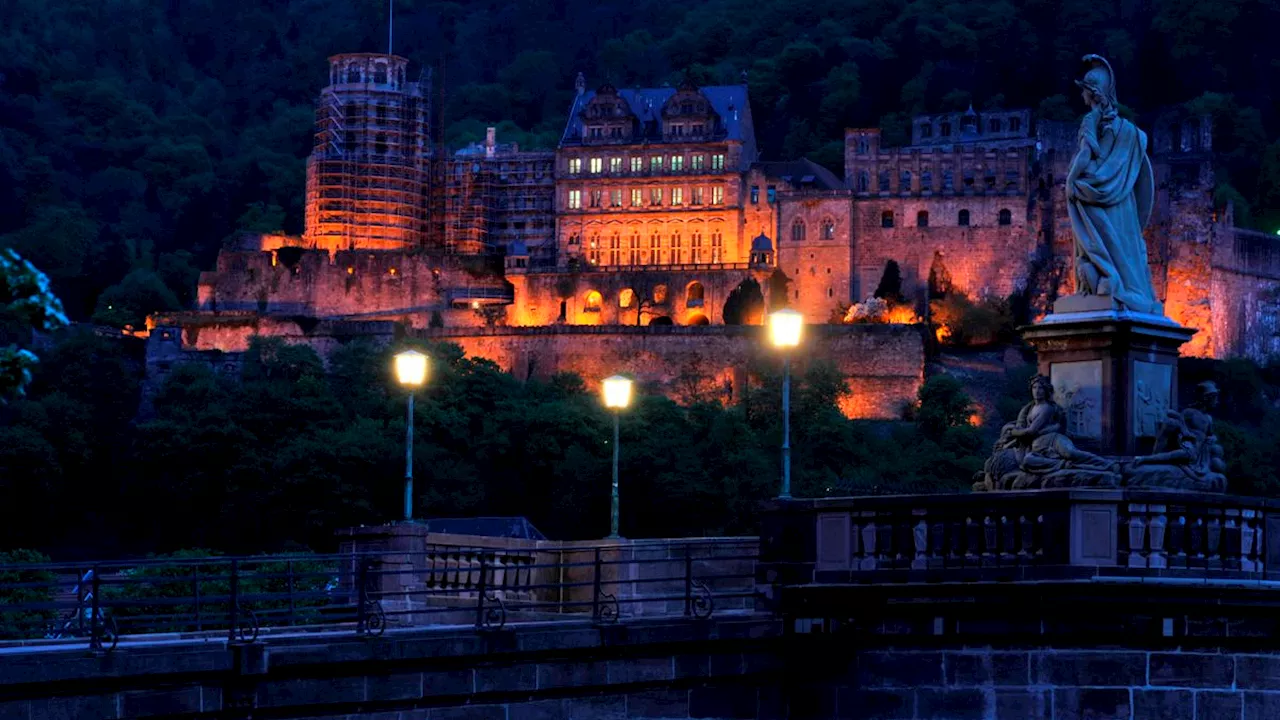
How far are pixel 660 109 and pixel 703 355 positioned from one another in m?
18.6

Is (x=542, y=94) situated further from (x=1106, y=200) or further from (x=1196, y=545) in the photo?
(x=1196, y=545)

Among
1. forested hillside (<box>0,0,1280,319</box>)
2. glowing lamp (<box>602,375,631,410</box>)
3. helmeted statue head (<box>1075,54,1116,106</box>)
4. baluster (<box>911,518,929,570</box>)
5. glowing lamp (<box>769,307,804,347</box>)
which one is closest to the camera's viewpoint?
baluster (<box>911,518,929,570</box>)

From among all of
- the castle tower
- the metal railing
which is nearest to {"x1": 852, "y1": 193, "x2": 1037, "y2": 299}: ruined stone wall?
the castle tower

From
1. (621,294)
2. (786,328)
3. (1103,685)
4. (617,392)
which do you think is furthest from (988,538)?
(621,294)

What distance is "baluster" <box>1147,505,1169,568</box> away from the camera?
858 inches

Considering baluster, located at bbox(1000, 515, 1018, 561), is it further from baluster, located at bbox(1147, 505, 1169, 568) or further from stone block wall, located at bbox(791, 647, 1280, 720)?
baluster, located at bbox(1147, 505, 1169, 568)

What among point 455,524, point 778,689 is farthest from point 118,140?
point 778,689

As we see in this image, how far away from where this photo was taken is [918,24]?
174 metres

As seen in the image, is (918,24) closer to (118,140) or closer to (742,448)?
(118,140)

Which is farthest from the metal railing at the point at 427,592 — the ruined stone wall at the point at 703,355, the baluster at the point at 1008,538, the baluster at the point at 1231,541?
the ruined stone wall at the point at 703,355

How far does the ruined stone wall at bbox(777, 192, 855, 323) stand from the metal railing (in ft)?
327

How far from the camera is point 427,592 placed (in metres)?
26.7

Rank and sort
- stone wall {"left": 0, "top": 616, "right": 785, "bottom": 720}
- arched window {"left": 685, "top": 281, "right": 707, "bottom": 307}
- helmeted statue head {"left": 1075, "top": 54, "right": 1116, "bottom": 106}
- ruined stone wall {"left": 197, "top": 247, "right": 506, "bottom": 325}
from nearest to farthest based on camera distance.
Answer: stone wall {"left": 0, "top": 616, "right": 785, "bottom": 720} < helmeted statue head {"left": 1075, "top": 54, "right": 1116, "bottom": 106} < arched window {"left": 685, "top": 281, "right": 707, "bottom": 307} < ruined stone wall {"left": 197, "top": 247, "right": 506, "bottom": 325}

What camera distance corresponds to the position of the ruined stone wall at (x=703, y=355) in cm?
12681
